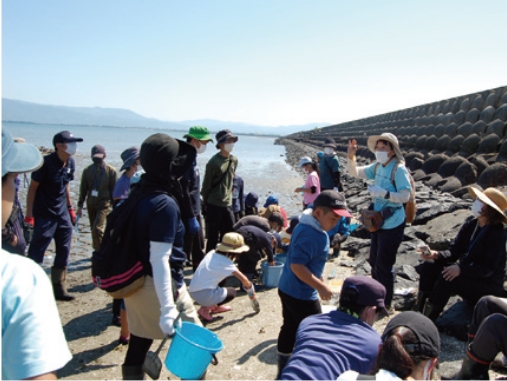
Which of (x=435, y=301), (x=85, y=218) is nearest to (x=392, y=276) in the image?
(x=435, y=301)

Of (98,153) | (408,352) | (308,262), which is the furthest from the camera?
(98,153)

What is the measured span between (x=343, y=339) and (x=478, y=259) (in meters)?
2.34

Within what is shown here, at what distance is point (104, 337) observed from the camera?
4375 mm

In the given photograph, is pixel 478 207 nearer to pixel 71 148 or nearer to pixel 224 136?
pixel 224 136

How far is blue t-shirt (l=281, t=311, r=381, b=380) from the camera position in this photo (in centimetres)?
201

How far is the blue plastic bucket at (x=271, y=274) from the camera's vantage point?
574cm

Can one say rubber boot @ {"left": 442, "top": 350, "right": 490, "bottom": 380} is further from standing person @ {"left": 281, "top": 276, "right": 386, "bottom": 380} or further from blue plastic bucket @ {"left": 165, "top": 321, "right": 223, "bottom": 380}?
blue plastic bucket @ {"left": 165, "top": 321, "right": 223, "bottom": 380}

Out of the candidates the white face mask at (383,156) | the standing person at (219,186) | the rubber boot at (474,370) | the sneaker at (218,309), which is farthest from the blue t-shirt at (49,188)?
the rubber boot at (474,370)

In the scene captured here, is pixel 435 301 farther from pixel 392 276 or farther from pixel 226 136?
pixel 226 136

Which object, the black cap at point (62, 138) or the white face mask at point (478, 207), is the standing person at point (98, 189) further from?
the white face mask at point (478, 207)

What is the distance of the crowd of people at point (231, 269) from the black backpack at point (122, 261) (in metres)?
0.04

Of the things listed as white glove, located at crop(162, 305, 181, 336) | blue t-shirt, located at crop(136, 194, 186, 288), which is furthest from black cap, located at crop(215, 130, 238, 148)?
white glove, located at crop(162, 305, 181, 336)

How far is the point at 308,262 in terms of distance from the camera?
121 inches

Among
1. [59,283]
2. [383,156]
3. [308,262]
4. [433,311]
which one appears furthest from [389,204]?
[59,283]
